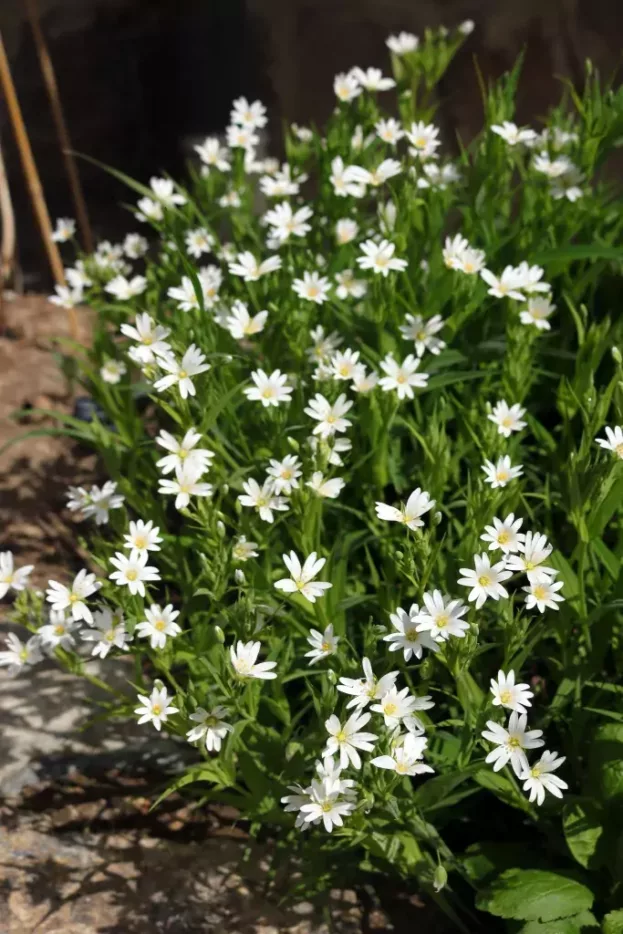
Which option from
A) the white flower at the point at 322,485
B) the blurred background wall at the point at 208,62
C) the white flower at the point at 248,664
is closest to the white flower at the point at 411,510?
the white flower at the point at 322,485

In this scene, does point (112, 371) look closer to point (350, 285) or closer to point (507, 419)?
point (350, 285)

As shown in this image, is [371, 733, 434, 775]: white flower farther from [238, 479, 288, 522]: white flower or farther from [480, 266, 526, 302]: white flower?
[480, 266, 526, 302]: white flower

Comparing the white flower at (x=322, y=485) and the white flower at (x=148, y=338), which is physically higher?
the white flower at (x=148, y=338)

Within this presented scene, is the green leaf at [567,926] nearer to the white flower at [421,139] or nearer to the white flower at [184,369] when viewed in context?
the white flower at [184,369]

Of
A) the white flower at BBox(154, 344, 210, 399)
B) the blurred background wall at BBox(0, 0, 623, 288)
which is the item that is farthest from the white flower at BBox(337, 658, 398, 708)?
the blurred background wall at BBox(0, 0, 623, 288)

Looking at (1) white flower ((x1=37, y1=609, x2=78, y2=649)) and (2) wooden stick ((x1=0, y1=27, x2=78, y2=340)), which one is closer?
(1) white flower ((x1=37, y1=609, x2=78, y2=649))

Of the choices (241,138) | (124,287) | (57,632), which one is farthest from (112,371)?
(57,632)
